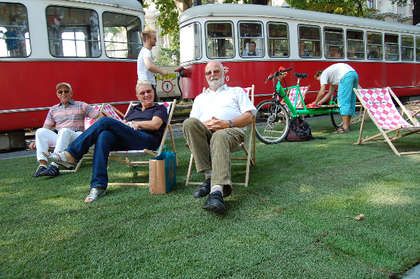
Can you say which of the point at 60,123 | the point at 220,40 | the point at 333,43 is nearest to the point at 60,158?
the point at 60,123

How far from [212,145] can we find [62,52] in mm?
5403

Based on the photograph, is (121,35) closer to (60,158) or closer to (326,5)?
(60,158)

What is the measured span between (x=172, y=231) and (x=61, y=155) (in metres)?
1.70

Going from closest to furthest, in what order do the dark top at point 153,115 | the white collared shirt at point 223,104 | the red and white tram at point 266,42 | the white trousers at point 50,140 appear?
the white collared shirt at point 223,104
the dark top at point 153,115
the white trousers at point 50,140
the red and white tram at point 266,42

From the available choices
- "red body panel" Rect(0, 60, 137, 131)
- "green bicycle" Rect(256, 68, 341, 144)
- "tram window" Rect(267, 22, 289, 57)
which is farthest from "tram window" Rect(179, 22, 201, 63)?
"green bicycle" Rect(256, 68, 341, 144)

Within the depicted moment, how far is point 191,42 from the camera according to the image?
1038 cm

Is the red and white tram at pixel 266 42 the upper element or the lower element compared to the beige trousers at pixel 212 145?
upper

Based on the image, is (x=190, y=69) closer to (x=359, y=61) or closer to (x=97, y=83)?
(x=97, y=83)

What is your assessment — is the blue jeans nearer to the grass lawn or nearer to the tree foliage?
the grass lawn

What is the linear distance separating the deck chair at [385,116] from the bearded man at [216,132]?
2507 millimetres

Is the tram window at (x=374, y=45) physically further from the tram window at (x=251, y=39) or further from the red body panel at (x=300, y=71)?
the tram window at (x=251, y=39)

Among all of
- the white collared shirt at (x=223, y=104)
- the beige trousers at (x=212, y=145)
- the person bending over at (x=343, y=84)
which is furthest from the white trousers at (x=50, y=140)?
the person bending over at (x=343, y=84)

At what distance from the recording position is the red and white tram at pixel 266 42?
1011 centimetres

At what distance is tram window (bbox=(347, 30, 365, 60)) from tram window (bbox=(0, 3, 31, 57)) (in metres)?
9.35
